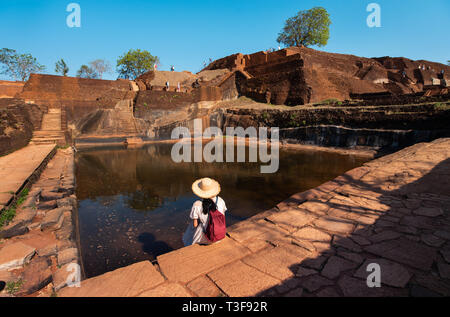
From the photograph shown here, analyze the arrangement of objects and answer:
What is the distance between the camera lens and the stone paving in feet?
7.73

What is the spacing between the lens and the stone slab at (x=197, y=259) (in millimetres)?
2306

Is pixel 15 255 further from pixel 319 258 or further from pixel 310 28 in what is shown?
pixel 310 28

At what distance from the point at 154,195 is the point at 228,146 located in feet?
33.1

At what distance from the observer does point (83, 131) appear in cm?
1969

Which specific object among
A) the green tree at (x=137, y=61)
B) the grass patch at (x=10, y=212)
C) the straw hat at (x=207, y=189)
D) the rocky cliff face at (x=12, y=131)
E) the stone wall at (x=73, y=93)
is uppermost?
the green tree at (x=137, y=61)

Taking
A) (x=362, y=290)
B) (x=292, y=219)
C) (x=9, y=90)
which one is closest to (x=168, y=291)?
(x=362, y=290)

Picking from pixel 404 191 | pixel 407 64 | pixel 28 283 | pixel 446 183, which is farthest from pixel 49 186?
pixel 407 64

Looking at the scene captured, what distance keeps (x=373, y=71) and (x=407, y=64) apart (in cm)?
1217

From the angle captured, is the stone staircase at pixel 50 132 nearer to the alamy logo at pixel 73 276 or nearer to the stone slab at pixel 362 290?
the alamy logo at pixel 73 276

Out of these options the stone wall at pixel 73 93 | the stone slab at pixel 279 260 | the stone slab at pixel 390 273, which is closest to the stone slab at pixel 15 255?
the stone slab at pixel 279 260

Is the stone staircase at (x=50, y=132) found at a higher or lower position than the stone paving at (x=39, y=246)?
higher

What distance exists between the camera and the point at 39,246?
121 inches

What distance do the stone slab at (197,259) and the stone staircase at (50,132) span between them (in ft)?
44.8

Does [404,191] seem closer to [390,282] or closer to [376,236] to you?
[376,236]
